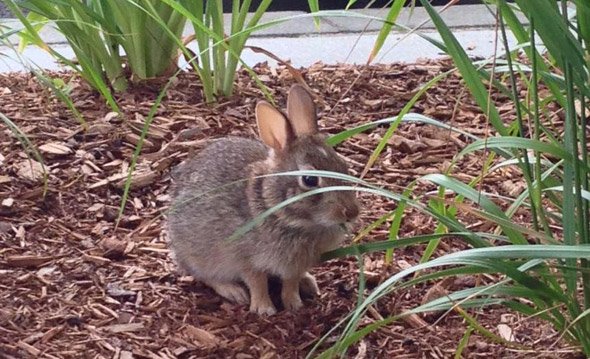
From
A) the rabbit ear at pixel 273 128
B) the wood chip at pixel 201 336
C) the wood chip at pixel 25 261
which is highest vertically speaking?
the rabbit ear at pixel 273 128

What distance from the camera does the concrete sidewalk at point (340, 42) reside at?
4.73 metres

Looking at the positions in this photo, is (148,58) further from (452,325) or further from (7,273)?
(452,325)

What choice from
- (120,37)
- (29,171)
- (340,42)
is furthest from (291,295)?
(340,42)

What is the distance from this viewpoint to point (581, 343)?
228cm

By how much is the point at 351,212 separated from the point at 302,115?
1.20ft

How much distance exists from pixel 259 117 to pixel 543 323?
3.09 ft

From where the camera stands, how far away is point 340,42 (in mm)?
5023

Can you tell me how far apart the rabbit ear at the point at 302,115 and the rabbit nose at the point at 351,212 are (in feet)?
1.02

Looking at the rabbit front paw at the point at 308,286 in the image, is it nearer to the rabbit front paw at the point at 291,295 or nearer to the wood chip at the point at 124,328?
the rabbit front paw at the point at 291,295

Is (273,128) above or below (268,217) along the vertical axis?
above

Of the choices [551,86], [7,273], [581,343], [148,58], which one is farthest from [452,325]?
[148,58]

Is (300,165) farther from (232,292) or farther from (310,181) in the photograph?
(232,292)

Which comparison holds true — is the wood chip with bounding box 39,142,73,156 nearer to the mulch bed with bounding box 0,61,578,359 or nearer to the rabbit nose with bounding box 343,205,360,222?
the mulch bed with bounding box 0,61,578,359

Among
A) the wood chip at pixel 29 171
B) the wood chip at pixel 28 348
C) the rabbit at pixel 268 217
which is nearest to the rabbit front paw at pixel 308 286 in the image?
the rabbit at pixel 268 217
